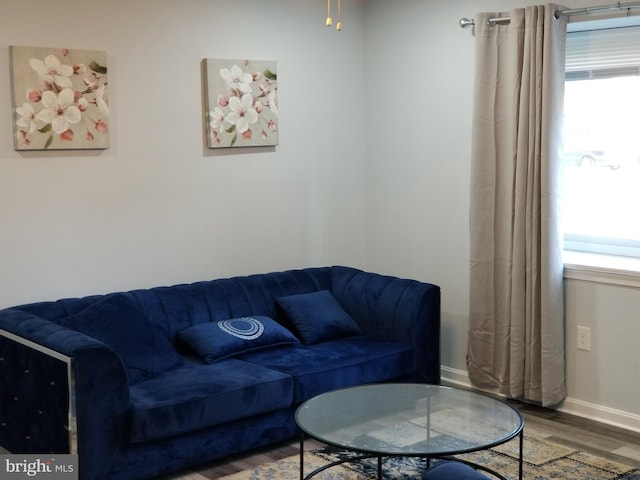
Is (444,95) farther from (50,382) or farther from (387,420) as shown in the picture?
(50,382)

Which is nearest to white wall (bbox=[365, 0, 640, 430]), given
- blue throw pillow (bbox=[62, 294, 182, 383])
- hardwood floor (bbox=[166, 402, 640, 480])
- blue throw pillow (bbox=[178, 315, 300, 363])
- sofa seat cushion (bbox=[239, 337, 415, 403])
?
hardwood floor (bbox=[166, 402, 640, 480])

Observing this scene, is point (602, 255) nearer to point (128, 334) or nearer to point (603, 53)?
point (603, 53)

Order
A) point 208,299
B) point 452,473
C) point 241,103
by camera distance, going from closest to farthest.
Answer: point 452,473 < point 208,299 < point 241,103

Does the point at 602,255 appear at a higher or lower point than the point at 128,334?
higher

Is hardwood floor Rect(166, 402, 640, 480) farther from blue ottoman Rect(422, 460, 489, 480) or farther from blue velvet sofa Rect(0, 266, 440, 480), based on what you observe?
blue ottoman Rect(422, 460, 489, 480)

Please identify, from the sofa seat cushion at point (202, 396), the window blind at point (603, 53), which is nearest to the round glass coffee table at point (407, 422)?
the sofa seat cushion at point (202, 396)

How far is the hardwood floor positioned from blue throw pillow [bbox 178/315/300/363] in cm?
51

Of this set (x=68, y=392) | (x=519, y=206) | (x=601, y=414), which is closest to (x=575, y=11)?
(x=519, y=206)

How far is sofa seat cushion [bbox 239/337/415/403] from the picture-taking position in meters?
4.09

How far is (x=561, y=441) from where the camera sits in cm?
412

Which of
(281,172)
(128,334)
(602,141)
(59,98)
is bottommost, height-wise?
(128,334)

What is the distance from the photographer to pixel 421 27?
16.7ft

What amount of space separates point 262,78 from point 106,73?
36.7 inches

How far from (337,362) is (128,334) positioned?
1001 mm
